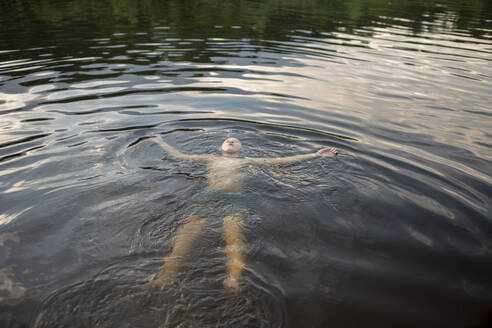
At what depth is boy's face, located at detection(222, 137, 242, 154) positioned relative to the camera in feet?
19.8

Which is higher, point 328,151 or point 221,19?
point 221,19

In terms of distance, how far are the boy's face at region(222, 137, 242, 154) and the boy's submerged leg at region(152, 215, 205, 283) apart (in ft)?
6.43

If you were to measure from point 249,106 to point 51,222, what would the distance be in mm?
5713

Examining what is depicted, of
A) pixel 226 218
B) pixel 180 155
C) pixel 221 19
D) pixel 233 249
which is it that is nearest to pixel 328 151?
pixel 180 155

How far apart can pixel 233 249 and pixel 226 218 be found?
59 cm

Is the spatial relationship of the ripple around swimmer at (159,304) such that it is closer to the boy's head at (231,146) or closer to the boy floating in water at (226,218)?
the boy floating in water at (226,218)

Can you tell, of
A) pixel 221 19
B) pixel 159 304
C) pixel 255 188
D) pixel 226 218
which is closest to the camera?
pixel 159 304

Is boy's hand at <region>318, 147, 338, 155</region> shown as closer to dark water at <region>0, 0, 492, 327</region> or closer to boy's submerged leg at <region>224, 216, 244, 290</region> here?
dark water at <region>0, 0, 492, 327</region>

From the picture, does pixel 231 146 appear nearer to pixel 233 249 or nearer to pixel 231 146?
pixel 231 146

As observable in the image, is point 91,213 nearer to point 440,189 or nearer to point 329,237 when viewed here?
point 329,237

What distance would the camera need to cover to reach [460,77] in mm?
11234

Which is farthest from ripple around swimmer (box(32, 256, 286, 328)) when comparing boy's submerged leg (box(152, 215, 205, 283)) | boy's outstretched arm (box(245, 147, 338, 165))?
boy's outstretched arm (box(245, 147, 338, 165))

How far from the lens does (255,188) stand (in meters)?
5.21

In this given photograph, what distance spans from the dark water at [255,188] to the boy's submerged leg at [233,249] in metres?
0.09
